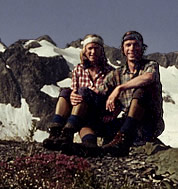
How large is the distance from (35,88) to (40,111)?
12.3 metres

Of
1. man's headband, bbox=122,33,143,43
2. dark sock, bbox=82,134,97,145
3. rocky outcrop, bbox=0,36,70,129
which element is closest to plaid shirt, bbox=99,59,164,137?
man's headband, bbox=122,33,143,43

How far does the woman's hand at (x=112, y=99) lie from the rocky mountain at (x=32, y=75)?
3874 inches

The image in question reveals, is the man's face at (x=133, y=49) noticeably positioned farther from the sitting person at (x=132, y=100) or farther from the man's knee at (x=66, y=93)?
the man's knee at (x=66, y=93)

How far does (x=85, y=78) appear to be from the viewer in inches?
320

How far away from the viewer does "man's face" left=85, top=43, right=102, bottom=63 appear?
26.6 ft

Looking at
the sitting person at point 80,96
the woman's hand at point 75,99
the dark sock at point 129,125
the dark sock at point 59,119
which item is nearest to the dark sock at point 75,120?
the sitting person at point 80,96

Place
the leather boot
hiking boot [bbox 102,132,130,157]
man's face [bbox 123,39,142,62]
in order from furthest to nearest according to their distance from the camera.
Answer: man's face [bbox 123,39,142,62] < hiking boot [bbox 102,132,130,157] < the leather boot

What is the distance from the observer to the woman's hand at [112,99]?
24.5 feet

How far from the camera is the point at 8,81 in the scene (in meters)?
131

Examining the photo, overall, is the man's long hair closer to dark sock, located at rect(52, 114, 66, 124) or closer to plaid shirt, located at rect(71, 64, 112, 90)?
plaid shirt, located at rect(71, 64, 112, 90)

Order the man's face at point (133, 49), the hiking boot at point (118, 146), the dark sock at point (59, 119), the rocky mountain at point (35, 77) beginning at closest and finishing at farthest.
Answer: the hiking boot at point (118, 146) → the dark sock at point (59, 119) → the man's face at point (133, 49) → the rocky mountain at point (35, 77)

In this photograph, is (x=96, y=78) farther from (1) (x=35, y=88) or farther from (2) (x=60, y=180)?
(1) (x=35, y=88)

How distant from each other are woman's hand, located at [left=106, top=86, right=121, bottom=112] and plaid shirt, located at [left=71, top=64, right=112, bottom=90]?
51 cm

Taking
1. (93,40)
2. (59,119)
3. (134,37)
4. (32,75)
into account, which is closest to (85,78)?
(93,40)
